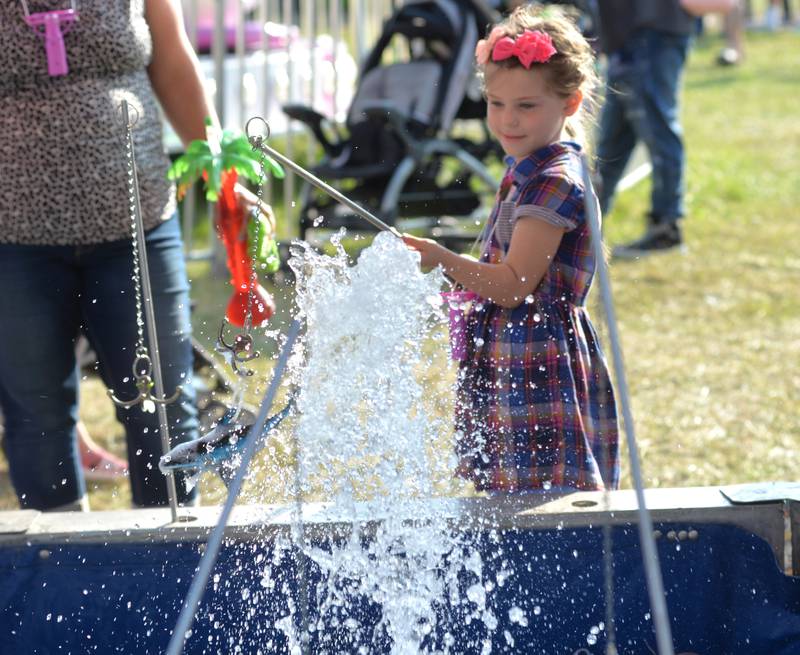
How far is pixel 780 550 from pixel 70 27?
1.56m

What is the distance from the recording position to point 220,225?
2.30m

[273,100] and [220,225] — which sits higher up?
[220,225]

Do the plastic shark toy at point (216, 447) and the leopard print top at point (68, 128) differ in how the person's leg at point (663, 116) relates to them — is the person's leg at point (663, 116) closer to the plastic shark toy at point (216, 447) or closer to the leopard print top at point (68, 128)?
the leopard print top at point (68, 128)

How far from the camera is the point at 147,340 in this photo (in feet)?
7.97

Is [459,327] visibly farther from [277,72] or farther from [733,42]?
[733,42]

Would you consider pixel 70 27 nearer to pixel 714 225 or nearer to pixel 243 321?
pixel 243 321

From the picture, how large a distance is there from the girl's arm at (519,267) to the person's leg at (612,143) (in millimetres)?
3715

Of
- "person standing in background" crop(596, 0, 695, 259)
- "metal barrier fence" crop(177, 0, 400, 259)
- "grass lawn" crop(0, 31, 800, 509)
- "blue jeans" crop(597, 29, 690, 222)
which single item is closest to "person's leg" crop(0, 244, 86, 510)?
"grass lawn" crop(0, 31, 800, 509)

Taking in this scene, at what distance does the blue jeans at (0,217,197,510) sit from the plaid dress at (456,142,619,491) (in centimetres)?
58

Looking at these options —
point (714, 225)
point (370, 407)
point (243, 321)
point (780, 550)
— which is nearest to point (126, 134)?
point (243, 321)

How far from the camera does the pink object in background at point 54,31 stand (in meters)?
2.27

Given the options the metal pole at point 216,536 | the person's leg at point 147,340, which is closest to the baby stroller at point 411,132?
the person's leg at point 147,340

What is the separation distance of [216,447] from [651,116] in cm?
419

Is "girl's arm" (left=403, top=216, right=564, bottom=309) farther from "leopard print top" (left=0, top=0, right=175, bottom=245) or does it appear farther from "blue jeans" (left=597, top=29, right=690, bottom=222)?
"blue jeans" (left=597, top=29, right=690, bottom=222)
